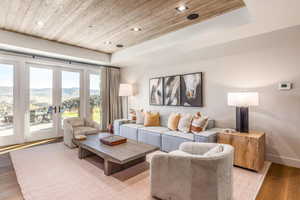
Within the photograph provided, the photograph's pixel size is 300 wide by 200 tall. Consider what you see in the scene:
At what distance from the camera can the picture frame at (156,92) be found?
4.80 m

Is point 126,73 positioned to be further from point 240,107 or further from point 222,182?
point 222,182

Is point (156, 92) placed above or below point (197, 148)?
above

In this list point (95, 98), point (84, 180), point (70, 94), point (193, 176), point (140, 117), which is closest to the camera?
point (193, 176)

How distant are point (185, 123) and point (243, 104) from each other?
4.11ft

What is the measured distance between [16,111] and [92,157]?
266cm

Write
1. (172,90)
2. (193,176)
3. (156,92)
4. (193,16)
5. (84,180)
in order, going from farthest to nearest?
(156,92) → (172,90) → (193,16) → (84,180) → (193,176)

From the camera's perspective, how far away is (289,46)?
2.87 metres

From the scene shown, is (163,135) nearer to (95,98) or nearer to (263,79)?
(263,79)

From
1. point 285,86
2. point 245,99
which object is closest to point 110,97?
point 245,99

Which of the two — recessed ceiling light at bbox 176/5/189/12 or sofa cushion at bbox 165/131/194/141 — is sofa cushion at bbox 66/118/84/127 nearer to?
sofa cushion at bbox 165/131/194/141

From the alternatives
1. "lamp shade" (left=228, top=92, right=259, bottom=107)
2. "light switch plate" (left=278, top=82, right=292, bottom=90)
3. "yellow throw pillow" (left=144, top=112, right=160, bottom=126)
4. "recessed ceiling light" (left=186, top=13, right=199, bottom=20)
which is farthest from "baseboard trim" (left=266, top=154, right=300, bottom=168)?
"recessed ceiling light" (left=186, top=13, right=199, bottom=20)

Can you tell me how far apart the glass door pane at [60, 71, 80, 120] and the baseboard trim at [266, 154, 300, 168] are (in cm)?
536

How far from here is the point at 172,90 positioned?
14.9 ft

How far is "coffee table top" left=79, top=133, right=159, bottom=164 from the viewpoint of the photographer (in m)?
2.36
